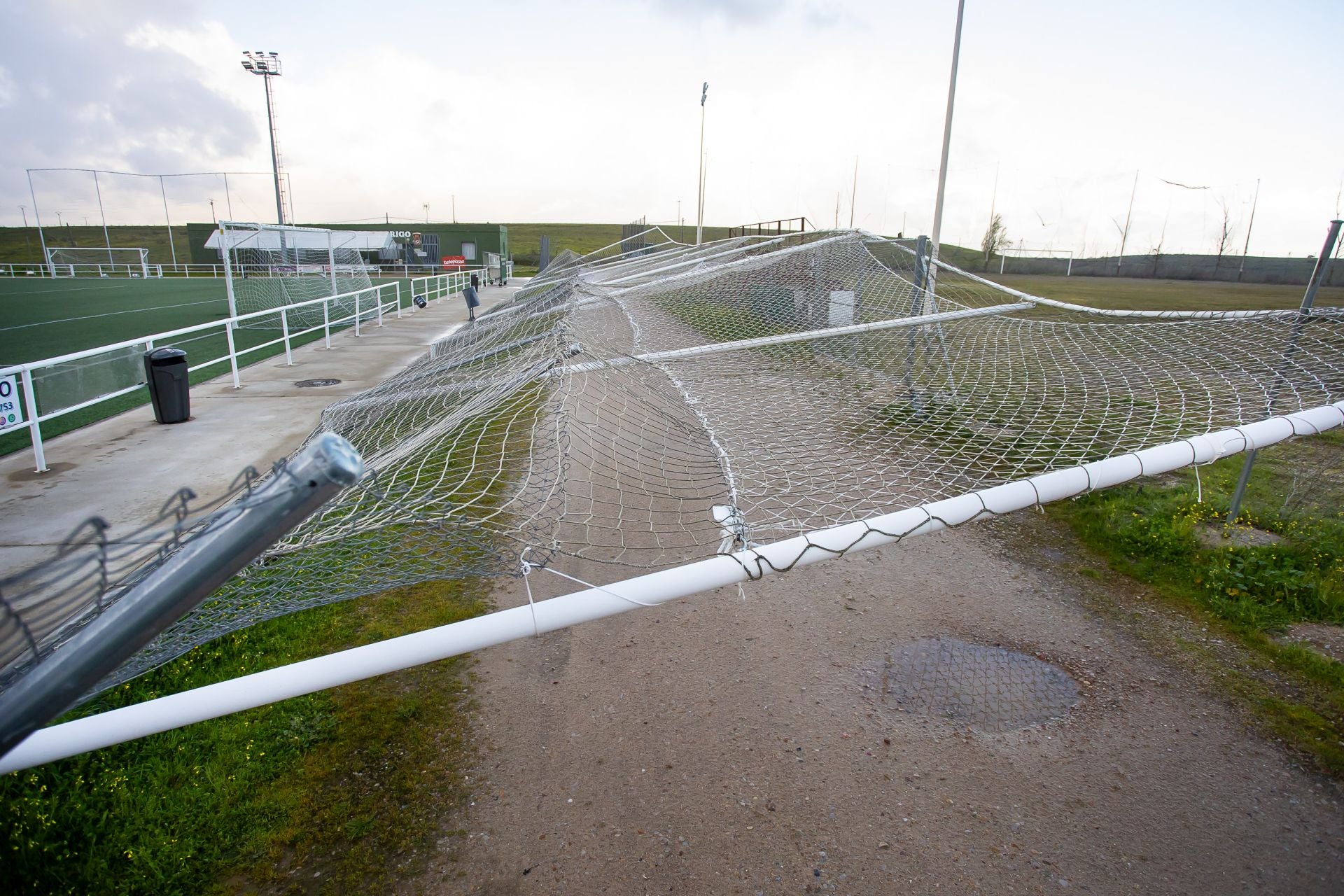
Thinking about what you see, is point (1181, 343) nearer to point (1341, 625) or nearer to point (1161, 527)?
point (1161, 527)

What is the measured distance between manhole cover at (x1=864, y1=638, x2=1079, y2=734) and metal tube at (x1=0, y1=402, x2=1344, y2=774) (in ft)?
4.04

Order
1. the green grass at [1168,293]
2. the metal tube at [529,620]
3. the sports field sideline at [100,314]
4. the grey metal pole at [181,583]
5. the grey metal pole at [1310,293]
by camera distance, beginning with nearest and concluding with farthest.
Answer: the grey metal pole at [181,583] < the metal tube at [529,620] < the grey metal pole at [1310,293] < the sports field sideline at [100,314] < the green grass at [1168,293]

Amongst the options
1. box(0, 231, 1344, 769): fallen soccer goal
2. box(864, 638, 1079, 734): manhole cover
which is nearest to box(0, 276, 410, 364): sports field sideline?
box(0, 231, 1344, 769): fallen soccer goal

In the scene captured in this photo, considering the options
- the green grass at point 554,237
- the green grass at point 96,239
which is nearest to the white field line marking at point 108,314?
the green grass at point 554,237

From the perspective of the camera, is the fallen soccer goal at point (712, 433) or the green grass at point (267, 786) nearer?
the fallen soccer goal at point (712, 433)

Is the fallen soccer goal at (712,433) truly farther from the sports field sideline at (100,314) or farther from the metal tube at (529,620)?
the sports field sideline at (100,314)

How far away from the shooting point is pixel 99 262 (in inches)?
1740

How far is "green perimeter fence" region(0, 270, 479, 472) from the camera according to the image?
6559 millimetres

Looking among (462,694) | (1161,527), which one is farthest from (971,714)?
(1161,527)

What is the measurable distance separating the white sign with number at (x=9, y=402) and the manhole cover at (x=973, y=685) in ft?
21.9

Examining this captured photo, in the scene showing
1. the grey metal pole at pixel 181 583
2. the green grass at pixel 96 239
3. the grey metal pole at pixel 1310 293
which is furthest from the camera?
the green grass at pixel 96 239

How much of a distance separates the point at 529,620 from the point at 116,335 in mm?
18203

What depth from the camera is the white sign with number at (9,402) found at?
5.58m

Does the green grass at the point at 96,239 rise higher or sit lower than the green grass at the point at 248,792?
higher
